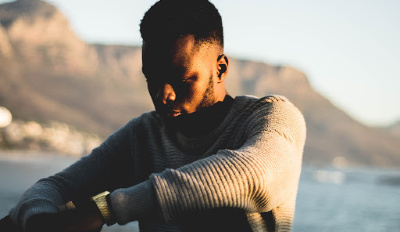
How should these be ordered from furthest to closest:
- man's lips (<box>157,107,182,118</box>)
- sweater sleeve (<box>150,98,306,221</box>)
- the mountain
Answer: the mountain, man's lips (<box>157,107,182,118</box>), sweater sleeve (<box>150,98,306,221</box>)

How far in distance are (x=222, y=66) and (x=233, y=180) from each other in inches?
24.4

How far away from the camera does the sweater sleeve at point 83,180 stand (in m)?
1.42

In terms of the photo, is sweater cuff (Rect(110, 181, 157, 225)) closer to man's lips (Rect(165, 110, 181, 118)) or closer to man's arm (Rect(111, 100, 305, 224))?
man's arm (Rect(111, 100, 305, 224))

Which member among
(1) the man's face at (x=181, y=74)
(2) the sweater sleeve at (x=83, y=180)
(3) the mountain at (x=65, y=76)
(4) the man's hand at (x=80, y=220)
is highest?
(3) the mountain at (x=65, y=76)

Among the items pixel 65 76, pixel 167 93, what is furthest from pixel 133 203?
pixel 65 76

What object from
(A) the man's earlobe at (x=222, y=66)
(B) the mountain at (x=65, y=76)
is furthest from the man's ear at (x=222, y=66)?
(B) the mountain at (x=65, y=76)

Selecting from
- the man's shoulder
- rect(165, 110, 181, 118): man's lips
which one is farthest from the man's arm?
rect(165, 110, 181, 118): man's lips

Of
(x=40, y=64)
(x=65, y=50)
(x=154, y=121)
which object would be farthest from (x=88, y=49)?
(x=154, y=121)

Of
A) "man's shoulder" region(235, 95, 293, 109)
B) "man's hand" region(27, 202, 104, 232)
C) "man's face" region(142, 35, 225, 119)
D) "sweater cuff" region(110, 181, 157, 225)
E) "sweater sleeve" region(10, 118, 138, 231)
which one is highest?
"man's face" region(142, 35, 225, 119)

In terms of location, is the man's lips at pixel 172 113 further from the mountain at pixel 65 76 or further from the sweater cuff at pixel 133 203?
the mountain at pixel 65 76

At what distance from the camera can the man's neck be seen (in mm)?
1581

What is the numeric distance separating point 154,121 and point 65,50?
172667 mm

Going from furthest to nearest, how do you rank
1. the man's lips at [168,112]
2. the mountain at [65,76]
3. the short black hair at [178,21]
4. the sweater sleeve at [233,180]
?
the mountain at [65,76]
the man's lips at [168,112]
the short black hair at [178,21]
the sweater sleeve at [233,180]

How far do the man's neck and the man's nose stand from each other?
0.36 feet
